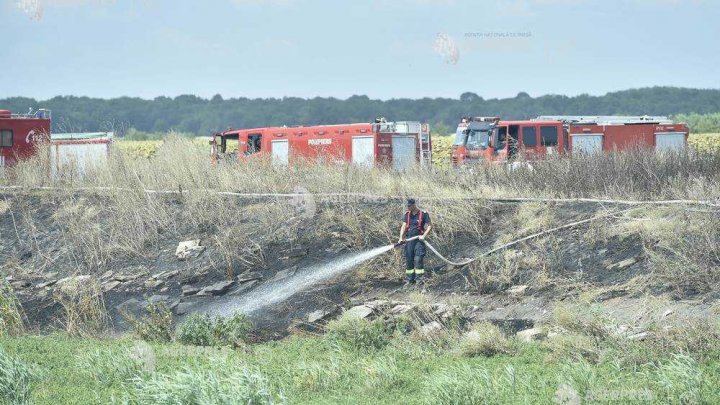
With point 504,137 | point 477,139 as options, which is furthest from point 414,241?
point 477,139

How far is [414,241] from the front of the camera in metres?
20.0

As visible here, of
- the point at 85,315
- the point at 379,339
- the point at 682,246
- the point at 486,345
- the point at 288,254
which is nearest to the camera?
the point at 486,345

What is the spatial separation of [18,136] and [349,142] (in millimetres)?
11415

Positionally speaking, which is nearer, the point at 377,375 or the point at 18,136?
the point at 377,375

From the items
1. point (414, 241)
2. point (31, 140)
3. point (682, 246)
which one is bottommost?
point (414, 241)

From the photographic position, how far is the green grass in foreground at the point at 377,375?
10.7 meters

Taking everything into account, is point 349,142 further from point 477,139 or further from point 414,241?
point 414,241

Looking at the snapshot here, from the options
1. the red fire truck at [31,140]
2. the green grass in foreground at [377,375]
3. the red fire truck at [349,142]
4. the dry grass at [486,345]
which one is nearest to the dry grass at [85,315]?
the green grass in foreground at [377,375]

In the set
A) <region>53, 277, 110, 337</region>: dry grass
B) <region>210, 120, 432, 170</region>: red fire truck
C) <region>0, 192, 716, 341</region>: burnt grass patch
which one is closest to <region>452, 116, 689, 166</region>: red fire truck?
<region>210, 120, 432, 170</region>: red fire truck

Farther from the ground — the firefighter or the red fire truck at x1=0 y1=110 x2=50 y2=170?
the red fire truck at x1=0 y1=110 x2=50 y2=170

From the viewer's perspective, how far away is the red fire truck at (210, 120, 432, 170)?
3553 centimetres

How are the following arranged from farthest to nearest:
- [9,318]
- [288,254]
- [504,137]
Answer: [504,137], [288,254], [9,318]

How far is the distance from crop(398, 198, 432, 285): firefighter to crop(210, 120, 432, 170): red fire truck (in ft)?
45.9

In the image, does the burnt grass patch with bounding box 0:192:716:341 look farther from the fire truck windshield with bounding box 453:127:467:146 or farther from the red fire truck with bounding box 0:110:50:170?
the fire truck windshield with bounding box 453:127:467:146
